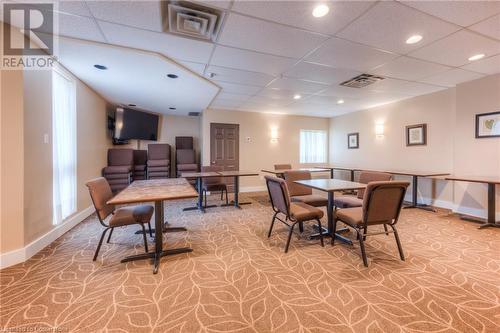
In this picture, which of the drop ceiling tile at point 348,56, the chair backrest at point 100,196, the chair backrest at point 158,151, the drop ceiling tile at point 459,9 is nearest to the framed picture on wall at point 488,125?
the drop ceiling tile at point 348,56

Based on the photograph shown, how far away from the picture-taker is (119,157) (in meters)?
5.50

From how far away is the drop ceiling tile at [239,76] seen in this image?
347cm

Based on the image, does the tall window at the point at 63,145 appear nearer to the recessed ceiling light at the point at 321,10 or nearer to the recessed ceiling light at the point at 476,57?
the recessed ceiling light at the point at 321,10

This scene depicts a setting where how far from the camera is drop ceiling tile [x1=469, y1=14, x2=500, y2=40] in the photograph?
216cm

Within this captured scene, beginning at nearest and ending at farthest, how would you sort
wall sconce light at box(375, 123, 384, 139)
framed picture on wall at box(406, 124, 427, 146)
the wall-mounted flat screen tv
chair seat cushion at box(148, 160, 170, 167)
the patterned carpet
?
1. the patterned carpet
2. framed picture on wall at box(406, 124, 427, 146)
3. the wall-mounted flat screen tv
4. wall sconce light at box(375, 123, 384, 139)
5. chair seat cushion at box(148, 160, 170, 167)

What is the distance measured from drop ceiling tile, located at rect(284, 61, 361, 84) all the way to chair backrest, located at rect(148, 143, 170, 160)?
14.7 ft

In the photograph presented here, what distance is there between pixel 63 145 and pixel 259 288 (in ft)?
11.9

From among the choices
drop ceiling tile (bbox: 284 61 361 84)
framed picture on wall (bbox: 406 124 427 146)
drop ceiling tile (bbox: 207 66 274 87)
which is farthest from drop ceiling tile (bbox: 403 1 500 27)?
framed picture on wall (bbox: 406 124 427 146)

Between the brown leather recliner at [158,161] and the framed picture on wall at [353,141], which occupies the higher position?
the framed picture on wall at [353,141]

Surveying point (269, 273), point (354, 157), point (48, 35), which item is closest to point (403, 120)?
point (354, 157)

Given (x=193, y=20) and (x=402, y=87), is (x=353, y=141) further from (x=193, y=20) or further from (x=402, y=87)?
(x=193, y=20)

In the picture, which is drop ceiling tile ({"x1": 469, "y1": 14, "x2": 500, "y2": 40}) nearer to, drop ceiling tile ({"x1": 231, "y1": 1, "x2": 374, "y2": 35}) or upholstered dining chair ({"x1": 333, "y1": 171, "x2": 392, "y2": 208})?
drop ceiling tile ({"x1": 231, "y1": 1, "x2": 374, "y2": 35})

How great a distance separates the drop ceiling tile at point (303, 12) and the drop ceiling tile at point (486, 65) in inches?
103

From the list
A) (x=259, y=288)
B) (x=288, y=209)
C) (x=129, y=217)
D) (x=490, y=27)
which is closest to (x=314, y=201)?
(x=288, y=209)
